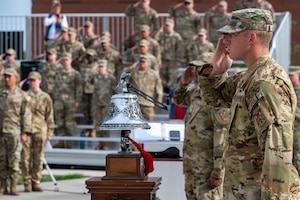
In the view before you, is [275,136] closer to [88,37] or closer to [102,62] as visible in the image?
[102,62]

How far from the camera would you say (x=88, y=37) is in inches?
866

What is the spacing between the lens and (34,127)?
15875 millimetres

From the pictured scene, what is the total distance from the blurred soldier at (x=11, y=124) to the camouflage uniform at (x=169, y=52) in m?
5.89

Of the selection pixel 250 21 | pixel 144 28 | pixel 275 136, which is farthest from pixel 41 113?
pixel 275 136

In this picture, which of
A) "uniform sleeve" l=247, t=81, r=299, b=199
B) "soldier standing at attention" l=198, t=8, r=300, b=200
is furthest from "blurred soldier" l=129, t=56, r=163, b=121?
"uniform sleeve" l=247, t=81, r=299, b=199

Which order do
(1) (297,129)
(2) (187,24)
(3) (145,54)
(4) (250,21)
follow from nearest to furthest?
(4) (250,21), (1) (297,129), (3) (145,54), (2) (187,24)

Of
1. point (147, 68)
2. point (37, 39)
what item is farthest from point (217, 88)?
point (37, 39)

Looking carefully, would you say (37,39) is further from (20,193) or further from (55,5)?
(20,193)

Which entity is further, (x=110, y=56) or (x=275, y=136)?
(x=110, y=56)

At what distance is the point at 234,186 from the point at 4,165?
411 inches

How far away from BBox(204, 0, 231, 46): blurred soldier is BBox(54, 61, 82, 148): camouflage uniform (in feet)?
10.8

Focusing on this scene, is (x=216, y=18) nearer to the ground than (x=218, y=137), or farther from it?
farther from it

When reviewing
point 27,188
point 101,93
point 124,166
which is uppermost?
point 124,166

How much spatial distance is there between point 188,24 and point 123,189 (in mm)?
15656
